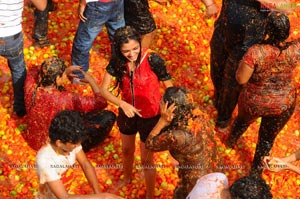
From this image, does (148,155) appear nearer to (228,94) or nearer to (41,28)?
(228,94)

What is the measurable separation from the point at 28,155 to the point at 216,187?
12.7ft

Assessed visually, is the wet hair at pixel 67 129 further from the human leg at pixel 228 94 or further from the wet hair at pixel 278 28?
the human leg at pixel 228 94

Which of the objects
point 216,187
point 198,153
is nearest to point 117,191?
point 198,153

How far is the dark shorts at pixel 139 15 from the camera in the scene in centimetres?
760

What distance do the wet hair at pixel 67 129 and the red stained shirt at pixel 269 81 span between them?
2382mm

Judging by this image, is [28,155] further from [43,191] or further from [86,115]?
[43,191]

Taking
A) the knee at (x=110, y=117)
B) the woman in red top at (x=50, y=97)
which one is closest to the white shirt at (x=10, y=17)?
the woman in red top at (x=50, y=97)

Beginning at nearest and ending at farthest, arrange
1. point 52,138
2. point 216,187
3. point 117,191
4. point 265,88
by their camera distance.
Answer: point 216,187
point 52,138
point 265,88
point 117,191

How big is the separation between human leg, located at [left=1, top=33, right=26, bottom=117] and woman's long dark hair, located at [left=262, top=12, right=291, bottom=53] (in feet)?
12.3

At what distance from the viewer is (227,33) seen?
22.2ft

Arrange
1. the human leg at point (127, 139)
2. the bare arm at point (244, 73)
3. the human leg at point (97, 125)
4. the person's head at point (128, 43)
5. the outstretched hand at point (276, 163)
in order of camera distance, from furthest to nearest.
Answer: the human leg at point (97, 125) < the human leg at point (127, 139) < the bare arm at point (244, 73) < the person's head at point (128, 43) < the outstretched hand at point (276, 163)

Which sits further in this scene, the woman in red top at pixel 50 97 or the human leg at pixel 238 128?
the human leg at pixel 238 128

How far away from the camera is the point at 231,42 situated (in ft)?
22.4

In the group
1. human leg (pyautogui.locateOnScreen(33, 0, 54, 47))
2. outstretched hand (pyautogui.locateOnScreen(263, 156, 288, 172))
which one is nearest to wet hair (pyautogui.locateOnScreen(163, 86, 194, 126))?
outstretched hand (pyautogui.locateOnScreen(263, 156, 288, 172))
